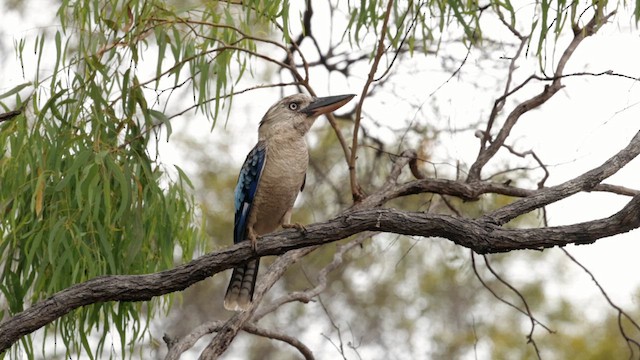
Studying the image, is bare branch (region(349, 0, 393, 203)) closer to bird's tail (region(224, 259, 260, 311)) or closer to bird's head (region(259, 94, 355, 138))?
bird's head (region(259, 94, 355, 138))

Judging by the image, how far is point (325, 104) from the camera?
181 inches

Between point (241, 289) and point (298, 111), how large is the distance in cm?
88

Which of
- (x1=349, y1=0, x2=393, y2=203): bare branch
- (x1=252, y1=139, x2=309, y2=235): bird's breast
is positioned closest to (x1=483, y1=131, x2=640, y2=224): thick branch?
(x1=349, y1=0, x2=393, y2=203): bare branch

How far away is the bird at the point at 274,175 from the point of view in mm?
4504

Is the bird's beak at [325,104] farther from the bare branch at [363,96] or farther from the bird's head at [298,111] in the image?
the bare branch at [363,96]

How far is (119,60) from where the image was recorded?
402 cm

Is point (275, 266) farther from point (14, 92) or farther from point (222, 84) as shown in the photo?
point (14, 92)

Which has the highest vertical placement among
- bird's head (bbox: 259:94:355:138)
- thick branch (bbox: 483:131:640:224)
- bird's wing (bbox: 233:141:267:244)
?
bird's head (bbox: 259:94:355:138)

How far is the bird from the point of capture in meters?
4.50

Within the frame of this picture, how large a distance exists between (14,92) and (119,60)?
456 mm

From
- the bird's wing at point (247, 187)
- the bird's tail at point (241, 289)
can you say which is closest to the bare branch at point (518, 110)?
the bird's wing at point (247, 187)

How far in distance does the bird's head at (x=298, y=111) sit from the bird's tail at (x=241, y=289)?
0.65 metres

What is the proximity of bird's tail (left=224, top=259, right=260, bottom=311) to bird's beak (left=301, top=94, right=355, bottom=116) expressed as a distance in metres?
0.76

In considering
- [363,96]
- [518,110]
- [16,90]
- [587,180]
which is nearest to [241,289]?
[363,96]
